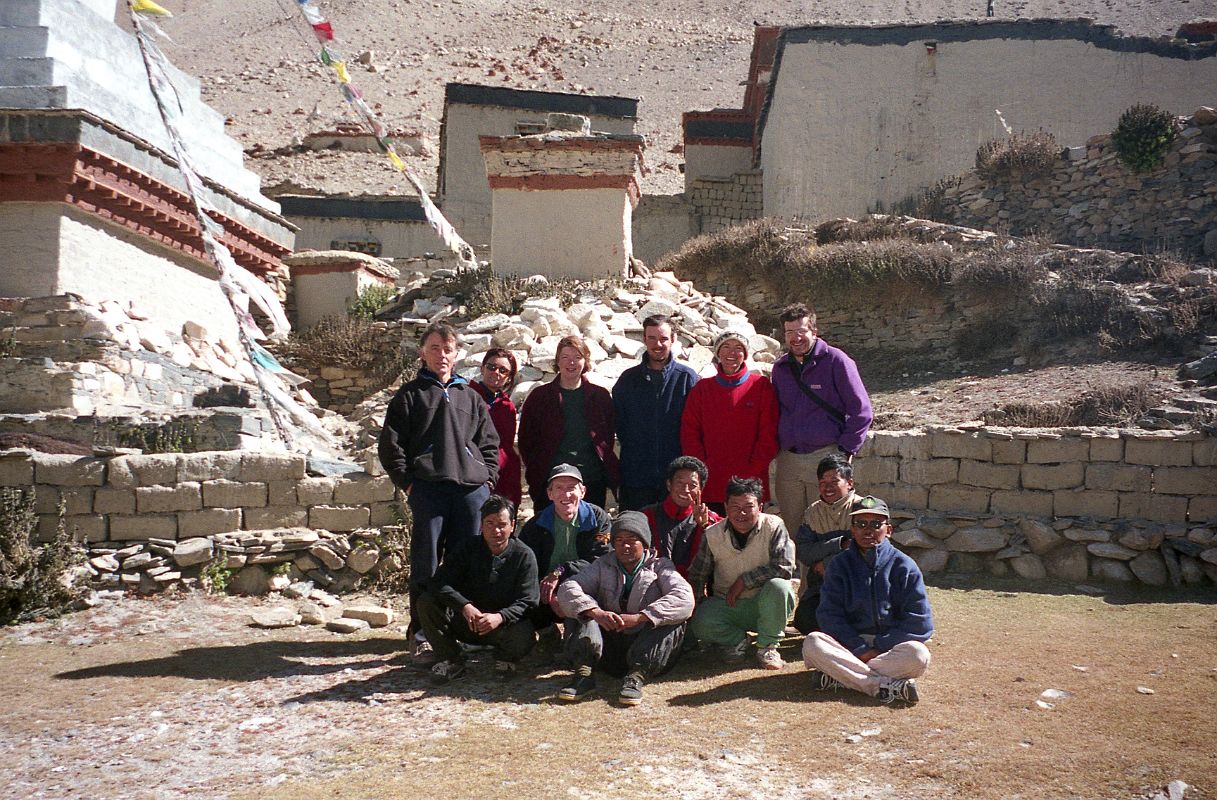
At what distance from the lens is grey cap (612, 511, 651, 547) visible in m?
4.83

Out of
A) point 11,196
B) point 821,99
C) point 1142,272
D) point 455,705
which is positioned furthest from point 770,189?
point 455,705

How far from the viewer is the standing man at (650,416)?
18.6ft

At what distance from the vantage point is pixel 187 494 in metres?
6.52

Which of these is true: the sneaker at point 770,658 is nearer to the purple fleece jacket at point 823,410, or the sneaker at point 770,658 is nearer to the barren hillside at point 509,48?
the purple fleece jacket at point 823,410

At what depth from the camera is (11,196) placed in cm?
1016

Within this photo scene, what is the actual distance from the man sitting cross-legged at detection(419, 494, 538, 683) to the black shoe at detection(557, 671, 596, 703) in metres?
0.45

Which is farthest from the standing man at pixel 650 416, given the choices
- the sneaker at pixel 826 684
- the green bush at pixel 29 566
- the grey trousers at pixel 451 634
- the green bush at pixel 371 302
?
the green bush at pixel 371 302

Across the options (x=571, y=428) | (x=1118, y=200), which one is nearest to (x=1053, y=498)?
(x=571, y=428)

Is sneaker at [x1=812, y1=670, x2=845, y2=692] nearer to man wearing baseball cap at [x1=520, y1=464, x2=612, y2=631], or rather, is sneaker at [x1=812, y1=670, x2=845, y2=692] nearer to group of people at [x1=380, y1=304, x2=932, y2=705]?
group of people at [x1=380, y1=304, x2=932, y2=705]

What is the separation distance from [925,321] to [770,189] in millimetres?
7305

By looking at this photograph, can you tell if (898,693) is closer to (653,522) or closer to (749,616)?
(749,616)

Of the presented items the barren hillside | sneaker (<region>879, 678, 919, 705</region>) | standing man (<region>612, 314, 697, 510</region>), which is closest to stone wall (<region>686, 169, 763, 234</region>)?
the barren hillside

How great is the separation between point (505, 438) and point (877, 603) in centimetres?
252

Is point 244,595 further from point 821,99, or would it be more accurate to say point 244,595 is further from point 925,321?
point 821,99
